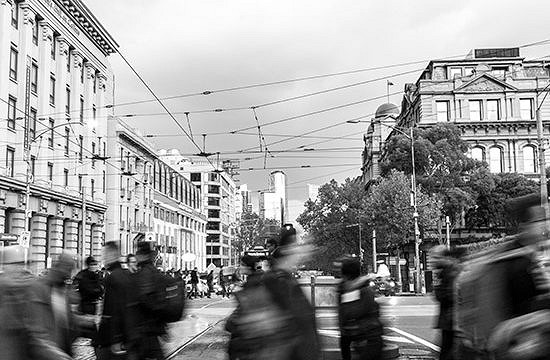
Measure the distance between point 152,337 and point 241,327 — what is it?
75.6 inches

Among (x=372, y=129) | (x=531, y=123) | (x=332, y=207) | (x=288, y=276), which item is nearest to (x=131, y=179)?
(x=332, y=207)

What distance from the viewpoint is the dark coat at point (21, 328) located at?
545cm

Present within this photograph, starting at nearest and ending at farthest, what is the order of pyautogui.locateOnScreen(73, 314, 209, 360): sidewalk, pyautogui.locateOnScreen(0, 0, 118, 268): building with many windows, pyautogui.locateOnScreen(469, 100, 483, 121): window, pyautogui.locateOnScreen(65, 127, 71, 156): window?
pyautogui.locateOnScreen(73, 314, 209, 360): sidewalk < pyautogui.locateOnScreen(0, 0, 118, 268): building with many windows < pyautogui.locateOnScreen(65, 127, 71, 156): window < pyautogui.locateOnScreen(469, 100, 483, 121): window

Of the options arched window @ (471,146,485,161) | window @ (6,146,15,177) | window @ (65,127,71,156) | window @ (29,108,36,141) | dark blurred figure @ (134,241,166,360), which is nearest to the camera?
dark blurred figure @ (134,241,166,360)

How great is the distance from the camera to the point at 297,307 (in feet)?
19.5

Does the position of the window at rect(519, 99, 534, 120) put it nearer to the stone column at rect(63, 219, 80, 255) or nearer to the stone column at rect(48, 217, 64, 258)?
the stone column at rect(63, 219, 80, 255)

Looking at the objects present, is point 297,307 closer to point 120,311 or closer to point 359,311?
point 120,311

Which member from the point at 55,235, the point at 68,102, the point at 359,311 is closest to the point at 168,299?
the point at 359,311

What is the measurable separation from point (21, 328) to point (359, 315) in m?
4.21

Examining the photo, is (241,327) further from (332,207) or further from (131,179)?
(332,207)

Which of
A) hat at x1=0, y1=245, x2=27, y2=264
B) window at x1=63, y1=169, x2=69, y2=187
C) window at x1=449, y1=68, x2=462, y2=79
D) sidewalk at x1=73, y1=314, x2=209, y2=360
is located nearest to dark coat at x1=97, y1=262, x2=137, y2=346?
hat at x1=0, y1=245, x2=27, y2=264

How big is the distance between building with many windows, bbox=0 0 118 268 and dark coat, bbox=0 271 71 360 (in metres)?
31.7

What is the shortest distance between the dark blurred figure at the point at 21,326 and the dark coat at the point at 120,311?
1706mm

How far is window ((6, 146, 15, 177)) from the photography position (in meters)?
41.4
